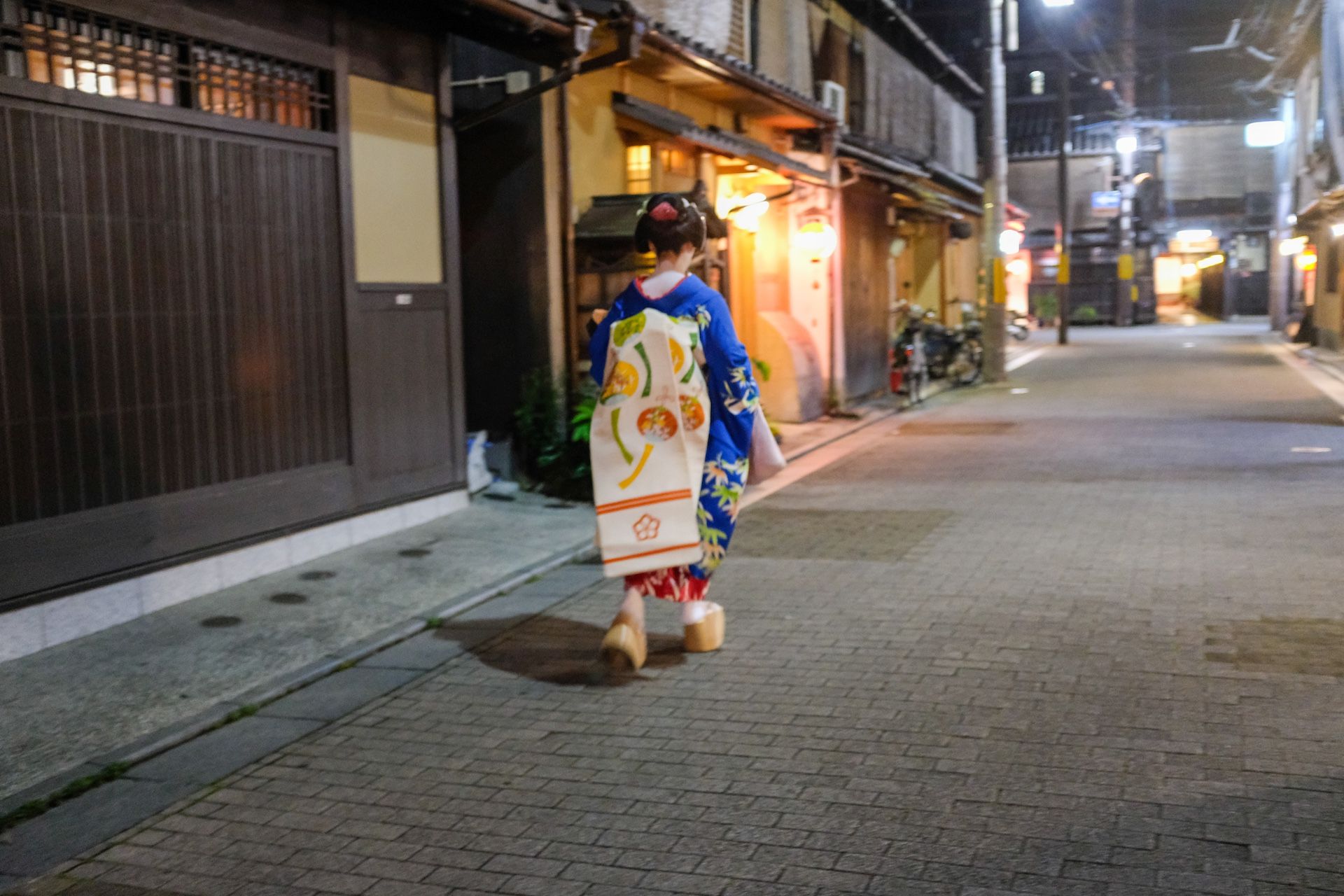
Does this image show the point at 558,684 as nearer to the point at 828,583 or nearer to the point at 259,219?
the point at 828,583

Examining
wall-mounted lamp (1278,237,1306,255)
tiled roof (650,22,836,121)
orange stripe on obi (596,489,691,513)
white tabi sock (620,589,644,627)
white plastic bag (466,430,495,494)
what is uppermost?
tiled roof (650,22,836,121)

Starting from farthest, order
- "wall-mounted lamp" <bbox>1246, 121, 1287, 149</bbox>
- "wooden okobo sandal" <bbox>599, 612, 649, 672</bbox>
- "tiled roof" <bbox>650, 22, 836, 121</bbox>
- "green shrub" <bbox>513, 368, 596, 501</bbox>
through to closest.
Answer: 1. "wall-mounted lamp" <bbox>1246, 121, 1287, 149</bbox>
2. "tiled roof" <bbox>650, 22, 836, 121</bbox>
3. "green shrub" <bbox>513, 368, 596, 501</bbox>
4. "wooden okobo sandal" <bbox>599, 612, 649, 672</bbox>

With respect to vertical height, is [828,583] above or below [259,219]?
below

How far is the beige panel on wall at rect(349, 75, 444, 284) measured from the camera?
33.6ft

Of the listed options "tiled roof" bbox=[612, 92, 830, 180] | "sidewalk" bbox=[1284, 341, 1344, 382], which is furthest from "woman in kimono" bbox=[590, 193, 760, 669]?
"sidewalk" bbox=[1284, 341, 1344, 382]

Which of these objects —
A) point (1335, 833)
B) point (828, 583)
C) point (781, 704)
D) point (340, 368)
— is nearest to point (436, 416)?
point (340, 368)

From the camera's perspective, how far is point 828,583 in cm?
888

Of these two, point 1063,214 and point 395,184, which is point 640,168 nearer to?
point 395,184

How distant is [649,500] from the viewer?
6770mm

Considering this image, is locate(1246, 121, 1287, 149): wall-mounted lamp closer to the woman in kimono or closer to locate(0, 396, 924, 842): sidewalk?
locate(0, 396, 924, 842): sidewalk

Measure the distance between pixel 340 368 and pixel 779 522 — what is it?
405 cm

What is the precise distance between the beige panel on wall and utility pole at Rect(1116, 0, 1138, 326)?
45.9 meters

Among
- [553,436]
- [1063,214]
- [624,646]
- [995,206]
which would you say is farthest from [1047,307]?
[624,646]

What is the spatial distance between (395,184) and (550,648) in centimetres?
487
